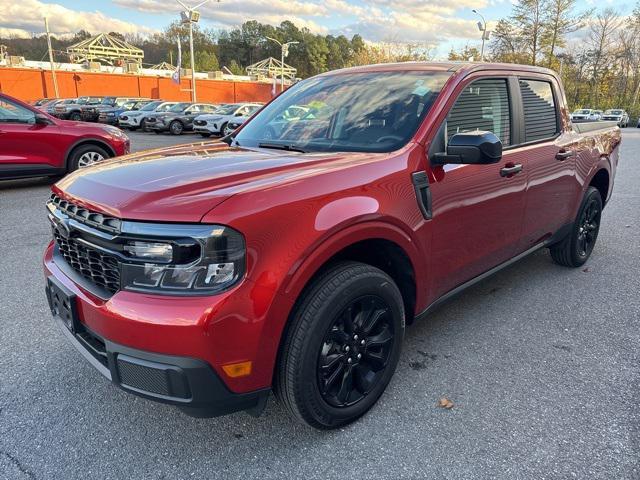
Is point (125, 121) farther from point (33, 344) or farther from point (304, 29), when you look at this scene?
point (304, 29)

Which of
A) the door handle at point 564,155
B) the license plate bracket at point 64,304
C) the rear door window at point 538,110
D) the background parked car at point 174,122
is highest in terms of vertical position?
the rear door window at point 538,110

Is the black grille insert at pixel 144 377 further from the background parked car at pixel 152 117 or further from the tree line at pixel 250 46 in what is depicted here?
the tree line at pixel 250 46

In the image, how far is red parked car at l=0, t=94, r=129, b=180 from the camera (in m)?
7.93

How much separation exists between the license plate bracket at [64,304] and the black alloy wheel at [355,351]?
3.61 ft

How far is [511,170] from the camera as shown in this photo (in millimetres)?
3352

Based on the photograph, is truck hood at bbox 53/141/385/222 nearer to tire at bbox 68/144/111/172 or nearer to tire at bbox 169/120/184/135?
tire at bbox 68/144/111/172

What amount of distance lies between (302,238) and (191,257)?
1.49ft

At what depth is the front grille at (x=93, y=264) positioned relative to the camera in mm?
2074

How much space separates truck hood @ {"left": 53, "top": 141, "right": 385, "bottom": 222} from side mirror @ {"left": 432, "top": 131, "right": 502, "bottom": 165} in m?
0.42

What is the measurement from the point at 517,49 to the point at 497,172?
48.7m

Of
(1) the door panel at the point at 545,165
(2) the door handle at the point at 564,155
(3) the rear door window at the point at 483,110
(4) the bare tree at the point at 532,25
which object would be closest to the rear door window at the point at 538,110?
(1) the door panel at the point at 545,165

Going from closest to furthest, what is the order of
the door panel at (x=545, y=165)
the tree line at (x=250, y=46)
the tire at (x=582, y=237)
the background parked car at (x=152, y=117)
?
the door panel at (x=545, y=165)
the tire at (x=582, y=237)
the background parked car at (x=152, y=117)
the tree line at (x=250, y=46)

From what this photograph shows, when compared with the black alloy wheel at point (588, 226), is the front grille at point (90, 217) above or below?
above

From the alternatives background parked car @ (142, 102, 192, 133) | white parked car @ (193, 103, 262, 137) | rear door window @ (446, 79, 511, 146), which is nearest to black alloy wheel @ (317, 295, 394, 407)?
rear door window @ (446, 79, 511, 146)
